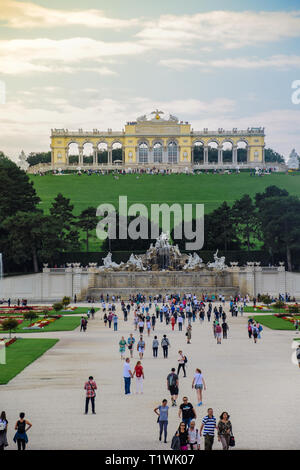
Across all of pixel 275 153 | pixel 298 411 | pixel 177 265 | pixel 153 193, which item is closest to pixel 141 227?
pixel 177 265

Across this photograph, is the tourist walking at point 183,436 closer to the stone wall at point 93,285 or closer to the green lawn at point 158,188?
the stone wall at point 93,285

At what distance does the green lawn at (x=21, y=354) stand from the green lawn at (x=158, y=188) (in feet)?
173

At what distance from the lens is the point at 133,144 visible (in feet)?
432

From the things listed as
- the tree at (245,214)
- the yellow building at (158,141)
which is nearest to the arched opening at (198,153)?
the yellow building at (158,141)

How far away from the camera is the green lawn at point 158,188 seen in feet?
297

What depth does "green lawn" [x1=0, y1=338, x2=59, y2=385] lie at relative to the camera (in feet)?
78.5

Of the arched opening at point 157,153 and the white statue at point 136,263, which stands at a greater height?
the arched opening at point 157,153

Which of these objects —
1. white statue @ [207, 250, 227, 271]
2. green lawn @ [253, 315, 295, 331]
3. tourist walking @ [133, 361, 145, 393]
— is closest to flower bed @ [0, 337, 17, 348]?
tourist walking @ [133, 361, 145, 393]

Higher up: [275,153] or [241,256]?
[275,153]

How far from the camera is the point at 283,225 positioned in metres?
64.3

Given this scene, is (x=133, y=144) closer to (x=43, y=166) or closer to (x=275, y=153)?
(x=43, y=166)

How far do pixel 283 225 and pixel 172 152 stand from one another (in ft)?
228

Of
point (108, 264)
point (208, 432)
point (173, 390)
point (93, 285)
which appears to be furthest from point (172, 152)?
point (208, 432)

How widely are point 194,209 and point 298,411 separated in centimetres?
6783
